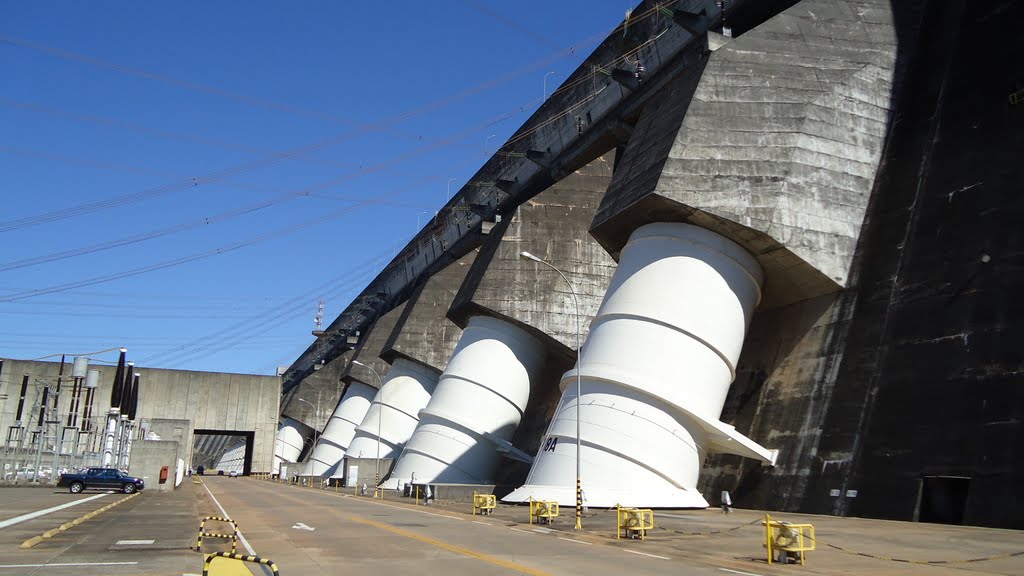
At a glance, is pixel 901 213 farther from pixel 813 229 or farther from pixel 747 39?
pixel 747 39

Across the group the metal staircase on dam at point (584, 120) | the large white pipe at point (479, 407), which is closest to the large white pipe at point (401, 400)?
the metal staircase on dam at point (584, 120)

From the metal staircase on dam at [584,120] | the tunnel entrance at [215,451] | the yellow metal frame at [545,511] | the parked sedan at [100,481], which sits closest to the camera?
the yellow metal frame at [545,511]

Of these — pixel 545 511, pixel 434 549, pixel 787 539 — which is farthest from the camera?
pixel 545 511

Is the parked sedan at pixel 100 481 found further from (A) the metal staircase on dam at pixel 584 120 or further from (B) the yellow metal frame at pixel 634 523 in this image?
(B) the yellow metal frame at pixel 634 523

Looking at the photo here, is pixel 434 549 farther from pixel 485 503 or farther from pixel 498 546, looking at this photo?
pixel 485 503

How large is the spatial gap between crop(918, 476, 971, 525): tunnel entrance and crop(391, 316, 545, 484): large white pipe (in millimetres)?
23403

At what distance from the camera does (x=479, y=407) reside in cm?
4138

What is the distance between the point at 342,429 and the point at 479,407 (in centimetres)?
3720

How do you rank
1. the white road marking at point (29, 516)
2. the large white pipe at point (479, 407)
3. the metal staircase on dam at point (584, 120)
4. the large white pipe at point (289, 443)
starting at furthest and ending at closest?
1. the large white pipe at point (289, 443)
2. the large white pipe at point (479, 407)
3. the metal staircase on dam at point (584, 120)
4. the white road marking at point (29, 516)

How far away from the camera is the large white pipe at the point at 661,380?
25.5m

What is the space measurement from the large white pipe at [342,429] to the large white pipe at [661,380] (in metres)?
48.8

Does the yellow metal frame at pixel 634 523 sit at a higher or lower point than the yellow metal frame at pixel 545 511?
higher

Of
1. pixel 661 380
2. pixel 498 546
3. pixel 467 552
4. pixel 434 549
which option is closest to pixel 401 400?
pixel 661 380

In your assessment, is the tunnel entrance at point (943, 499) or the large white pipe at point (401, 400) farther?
the large white pipe at point (401, 400)
